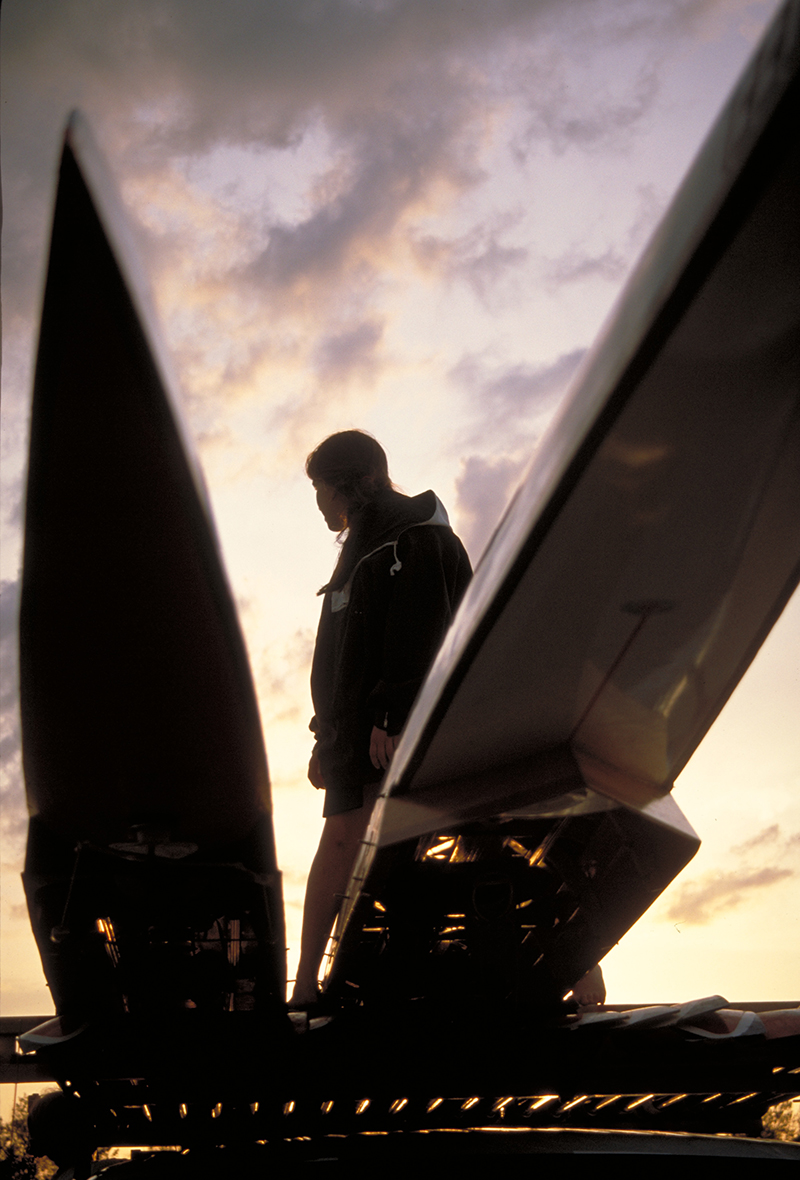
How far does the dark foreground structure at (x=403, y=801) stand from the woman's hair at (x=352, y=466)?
1.32 m

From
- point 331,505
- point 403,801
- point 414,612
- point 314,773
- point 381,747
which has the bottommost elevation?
point 403,801

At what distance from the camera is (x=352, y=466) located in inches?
104

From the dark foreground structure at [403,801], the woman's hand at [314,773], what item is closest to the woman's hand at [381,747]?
the woman's hand at [314,773]

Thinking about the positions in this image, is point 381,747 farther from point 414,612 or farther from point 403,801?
point 403,801

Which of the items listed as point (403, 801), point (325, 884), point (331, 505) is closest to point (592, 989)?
point (325, 884)

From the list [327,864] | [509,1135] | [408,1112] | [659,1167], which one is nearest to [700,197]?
[659,1167]

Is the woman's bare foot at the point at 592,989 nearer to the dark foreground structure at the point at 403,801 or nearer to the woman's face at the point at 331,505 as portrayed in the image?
the dark foreground structure at the point at 403,801

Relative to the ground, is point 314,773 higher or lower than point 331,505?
lower

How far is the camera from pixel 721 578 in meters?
1.28

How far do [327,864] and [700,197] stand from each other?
1917mm

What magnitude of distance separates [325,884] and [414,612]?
0.79 m

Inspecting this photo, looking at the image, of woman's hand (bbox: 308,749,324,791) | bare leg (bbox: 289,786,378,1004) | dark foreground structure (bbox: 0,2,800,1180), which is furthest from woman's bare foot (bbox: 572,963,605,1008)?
woman's hand (bbox: 308,749,324,791)

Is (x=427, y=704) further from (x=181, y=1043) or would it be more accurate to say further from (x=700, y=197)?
(x=700, y=197)

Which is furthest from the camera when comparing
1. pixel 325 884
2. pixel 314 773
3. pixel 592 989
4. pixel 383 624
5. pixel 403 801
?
pixel 314 773
